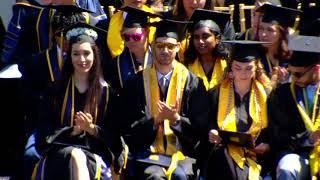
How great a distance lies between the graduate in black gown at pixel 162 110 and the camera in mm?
6952

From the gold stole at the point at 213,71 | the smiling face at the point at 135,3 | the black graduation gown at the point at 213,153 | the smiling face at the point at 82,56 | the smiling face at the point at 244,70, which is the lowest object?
the black graduation gown at the point at 213,153

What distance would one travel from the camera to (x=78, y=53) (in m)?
7.01

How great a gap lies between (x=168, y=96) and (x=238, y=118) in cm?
58

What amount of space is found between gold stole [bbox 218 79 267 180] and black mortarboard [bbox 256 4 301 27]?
2.61ft

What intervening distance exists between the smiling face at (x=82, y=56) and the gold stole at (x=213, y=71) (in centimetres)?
96

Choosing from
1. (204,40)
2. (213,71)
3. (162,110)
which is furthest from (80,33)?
(213,71)

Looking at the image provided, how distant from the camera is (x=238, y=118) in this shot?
6973mm

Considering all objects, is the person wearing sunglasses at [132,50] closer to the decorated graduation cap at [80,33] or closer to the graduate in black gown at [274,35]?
the decorated graduation cap at [80,33]

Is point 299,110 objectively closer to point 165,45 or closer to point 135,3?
point 165,45

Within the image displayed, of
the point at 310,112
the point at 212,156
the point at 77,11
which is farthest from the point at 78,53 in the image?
the point at 310,112

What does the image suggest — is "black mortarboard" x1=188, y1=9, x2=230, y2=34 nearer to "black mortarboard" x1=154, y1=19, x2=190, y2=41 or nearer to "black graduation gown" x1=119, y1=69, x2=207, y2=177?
"black mortarboard" x1=154, y1=19, x2=190, y2=41

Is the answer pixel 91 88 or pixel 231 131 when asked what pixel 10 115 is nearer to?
pixel 91 88

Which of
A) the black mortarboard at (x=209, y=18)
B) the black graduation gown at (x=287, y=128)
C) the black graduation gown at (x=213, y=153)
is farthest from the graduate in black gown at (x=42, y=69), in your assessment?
the black graduation gown at (x=287, y=128)

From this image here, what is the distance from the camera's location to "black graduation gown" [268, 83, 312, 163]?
268 inches
